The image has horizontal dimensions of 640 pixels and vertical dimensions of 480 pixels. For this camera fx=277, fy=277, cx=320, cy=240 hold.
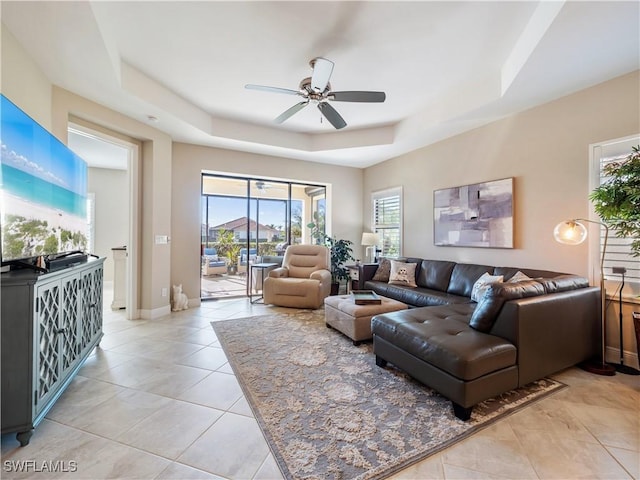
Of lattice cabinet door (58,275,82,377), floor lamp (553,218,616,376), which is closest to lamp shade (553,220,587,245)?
floor lamp (553,218,616,376)

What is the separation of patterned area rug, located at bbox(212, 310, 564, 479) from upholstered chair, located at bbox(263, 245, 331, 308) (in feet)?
4.61

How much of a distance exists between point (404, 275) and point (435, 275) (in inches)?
17.6

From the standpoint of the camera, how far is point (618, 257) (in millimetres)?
2598

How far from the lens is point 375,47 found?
257cm

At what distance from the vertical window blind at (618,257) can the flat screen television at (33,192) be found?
4484mm

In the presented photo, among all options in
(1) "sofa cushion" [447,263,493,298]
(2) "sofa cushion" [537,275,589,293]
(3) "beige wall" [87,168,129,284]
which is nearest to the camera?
(2) "sofa cushion" [537,275,589,293]

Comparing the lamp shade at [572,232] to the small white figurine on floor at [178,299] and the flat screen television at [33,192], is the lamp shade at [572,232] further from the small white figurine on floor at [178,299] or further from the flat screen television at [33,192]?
the small white figurine on floor at [178,299]

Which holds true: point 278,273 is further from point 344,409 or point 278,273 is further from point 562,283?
point 562,283

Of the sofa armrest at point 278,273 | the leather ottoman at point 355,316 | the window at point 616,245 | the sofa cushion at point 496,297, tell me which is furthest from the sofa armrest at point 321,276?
the window at point 616,245

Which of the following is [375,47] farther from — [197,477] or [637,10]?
[197,477]

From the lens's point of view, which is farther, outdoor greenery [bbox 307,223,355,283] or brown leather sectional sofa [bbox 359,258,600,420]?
outdoor greenery [bbox 307,223,355,283]

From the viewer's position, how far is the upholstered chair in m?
4.41

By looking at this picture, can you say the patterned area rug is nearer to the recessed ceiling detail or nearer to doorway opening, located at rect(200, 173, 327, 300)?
the recessed ceiling detail

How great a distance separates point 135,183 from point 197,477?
150 inches
